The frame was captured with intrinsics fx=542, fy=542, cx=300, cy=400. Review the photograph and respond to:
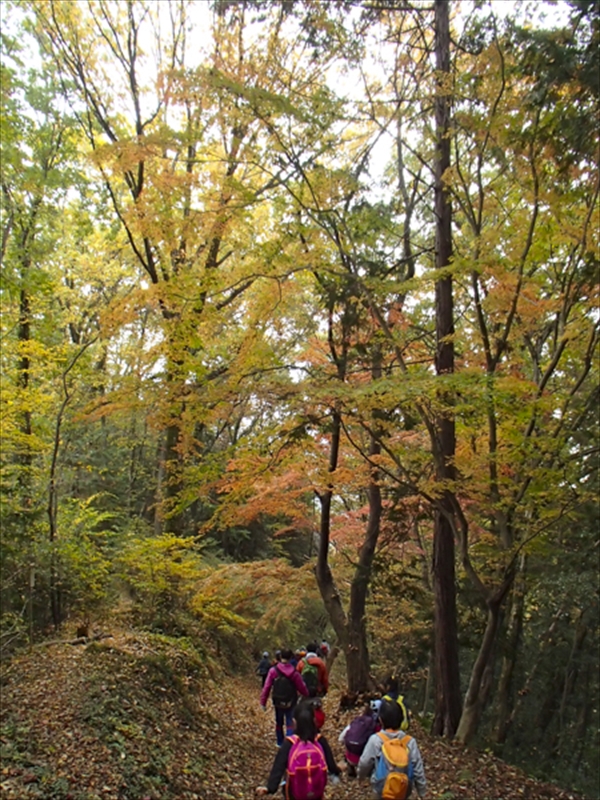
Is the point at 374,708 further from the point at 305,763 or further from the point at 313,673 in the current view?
the point at 313,673

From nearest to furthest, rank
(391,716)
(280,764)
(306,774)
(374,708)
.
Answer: (391,716) < (306,774) < (280,764) < (374,708)

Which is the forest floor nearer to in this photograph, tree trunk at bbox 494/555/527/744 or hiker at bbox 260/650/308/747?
hiker at bbox 260/650/308/747

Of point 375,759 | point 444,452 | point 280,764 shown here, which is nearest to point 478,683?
point 444,452

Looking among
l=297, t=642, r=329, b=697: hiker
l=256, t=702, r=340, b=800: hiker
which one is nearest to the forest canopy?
l=297, t=642, r=329, b=697: hiker

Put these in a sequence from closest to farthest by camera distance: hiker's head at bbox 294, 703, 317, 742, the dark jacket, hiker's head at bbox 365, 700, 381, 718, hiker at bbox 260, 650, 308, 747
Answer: hiker's head at bbox 294, 703, 317, 742, the dark jacket, hiker's head at bbox 365, 700, 381, 718, hiker at bbox 260, 650, 308, 747

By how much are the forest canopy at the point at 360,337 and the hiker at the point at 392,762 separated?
307 centimetres

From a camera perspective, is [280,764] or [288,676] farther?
[288,676]

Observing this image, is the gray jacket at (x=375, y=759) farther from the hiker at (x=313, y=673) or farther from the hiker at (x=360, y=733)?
the hiker at (x=313, y=673)

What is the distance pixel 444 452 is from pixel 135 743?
211 inches

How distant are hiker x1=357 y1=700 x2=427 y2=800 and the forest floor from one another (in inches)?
99.5

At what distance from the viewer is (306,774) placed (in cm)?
416

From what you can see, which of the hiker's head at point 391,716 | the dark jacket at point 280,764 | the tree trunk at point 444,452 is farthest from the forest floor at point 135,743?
the hiker's head at point 391,716

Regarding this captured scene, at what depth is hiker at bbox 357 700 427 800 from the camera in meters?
3.87

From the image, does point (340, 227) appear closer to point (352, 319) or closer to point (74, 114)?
point (352, 319)
